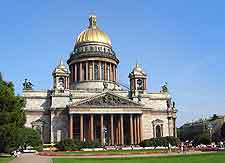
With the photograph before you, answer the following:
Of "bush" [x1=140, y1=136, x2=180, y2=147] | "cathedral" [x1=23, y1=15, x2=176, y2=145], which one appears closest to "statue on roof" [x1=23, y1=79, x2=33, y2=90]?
"cathedral" [x1=23, y1=15, x2=176, y2=145]

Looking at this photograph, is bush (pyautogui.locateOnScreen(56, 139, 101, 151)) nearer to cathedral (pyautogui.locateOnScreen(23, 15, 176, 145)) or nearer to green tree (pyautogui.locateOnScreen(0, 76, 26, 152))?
cathedral (pyautogui.locateOnScreen(23, 15, 176, 145))

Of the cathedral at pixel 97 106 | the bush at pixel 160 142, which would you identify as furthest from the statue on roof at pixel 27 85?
the bush at pixel 160 142

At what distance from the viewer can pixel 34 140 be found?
74.5 m

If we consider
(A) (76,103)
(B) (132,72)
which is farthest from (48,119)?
(B) (132,72)

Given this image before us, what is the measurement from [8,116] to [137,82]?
58.4 meters

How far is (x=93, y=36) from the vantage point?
10775 centimetres

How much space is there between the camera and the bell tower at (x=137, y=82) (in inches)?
3844

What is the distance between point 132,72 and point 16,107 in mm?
56705

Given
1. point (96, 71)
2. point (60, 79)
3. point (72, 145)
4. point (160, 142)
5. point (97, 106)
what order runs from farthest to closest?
1. point (96, 71)
2. point (60, 79)
3. point (97, 106)
4. point (160, 142)
5. point (72, 145)

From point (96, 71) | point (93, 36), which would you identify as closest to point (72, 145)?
point (96, 71)

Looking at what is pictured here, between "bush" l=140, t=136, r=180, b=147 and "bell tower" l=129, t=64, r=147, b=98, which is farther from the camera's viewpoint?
"bell tower" l=129, t=64, r=147, b=98

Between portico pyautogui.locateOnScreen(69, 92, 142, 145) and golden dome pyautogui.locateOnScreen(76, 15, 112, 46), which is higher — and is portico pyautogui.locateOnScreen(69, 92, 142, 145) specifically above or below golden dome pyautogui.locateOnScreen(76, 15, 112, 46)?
below

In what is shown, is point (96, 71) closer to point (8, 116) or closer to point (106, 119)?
point (106, 119)

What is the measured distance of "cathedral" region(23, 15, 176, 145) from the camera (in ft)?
291
